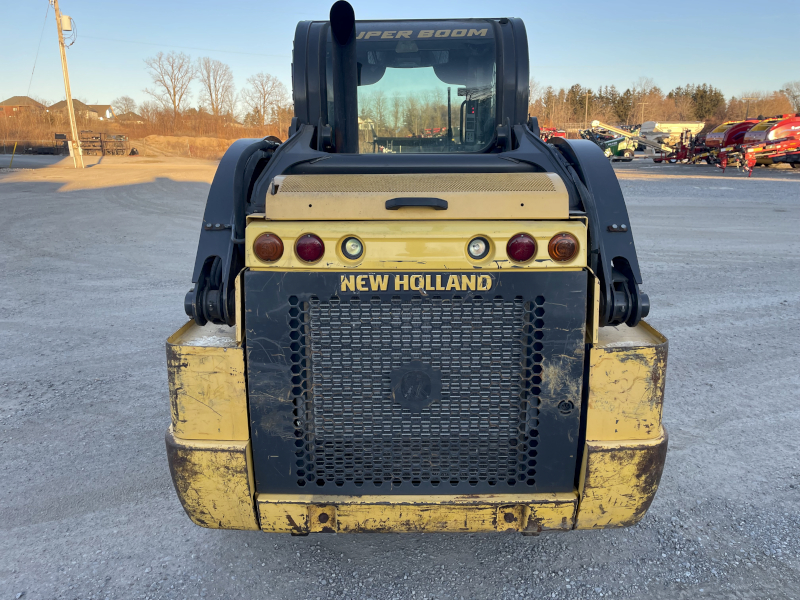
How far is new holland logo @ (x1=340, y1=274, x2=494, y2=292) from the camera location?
2.32 meters

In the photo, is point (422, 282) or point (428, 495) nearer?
point (422, 282)

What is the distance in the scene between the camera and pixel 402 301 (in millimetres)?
2357

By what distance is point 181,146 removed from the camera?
170ft

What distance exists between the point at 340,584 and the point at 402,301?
1.38m

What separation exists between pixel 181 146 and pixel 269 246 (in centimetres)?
5461

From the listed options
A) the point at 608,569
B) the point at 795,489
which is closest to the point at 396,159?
the point at 608,569

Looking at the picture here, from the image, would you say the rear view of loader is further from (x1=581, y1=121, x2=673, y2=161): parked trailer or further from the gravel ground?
(x1=581, y1=121, x2=673, y2=161): parked trailer

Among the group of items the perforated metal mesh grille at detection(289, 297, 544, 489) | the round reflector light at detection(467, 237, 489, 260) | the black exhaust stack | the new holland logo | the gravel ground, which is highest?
the black exhaust stack

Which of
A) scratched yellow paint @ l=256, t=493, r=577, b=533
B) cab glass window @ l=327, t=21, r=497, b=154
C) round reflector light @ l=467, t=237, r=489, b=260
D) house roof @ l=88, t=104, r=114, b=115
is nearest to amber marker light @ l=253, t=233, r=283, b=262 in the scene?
round reflector light @ l=467, t=237, r=489, b=260

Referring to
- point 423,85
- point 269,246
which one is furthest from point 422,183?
point 423,85

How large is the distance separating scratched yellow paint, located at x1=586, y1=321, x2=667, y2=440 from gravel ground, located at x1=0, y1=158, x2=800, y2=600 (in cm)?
81

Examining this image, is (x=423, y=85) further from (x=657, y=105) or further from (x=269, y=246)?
(x=657, y=105)

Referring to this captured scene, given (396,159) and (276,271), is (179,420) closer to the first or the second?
(276,271)

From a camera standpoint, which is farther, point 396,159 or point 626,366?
point 396,159
